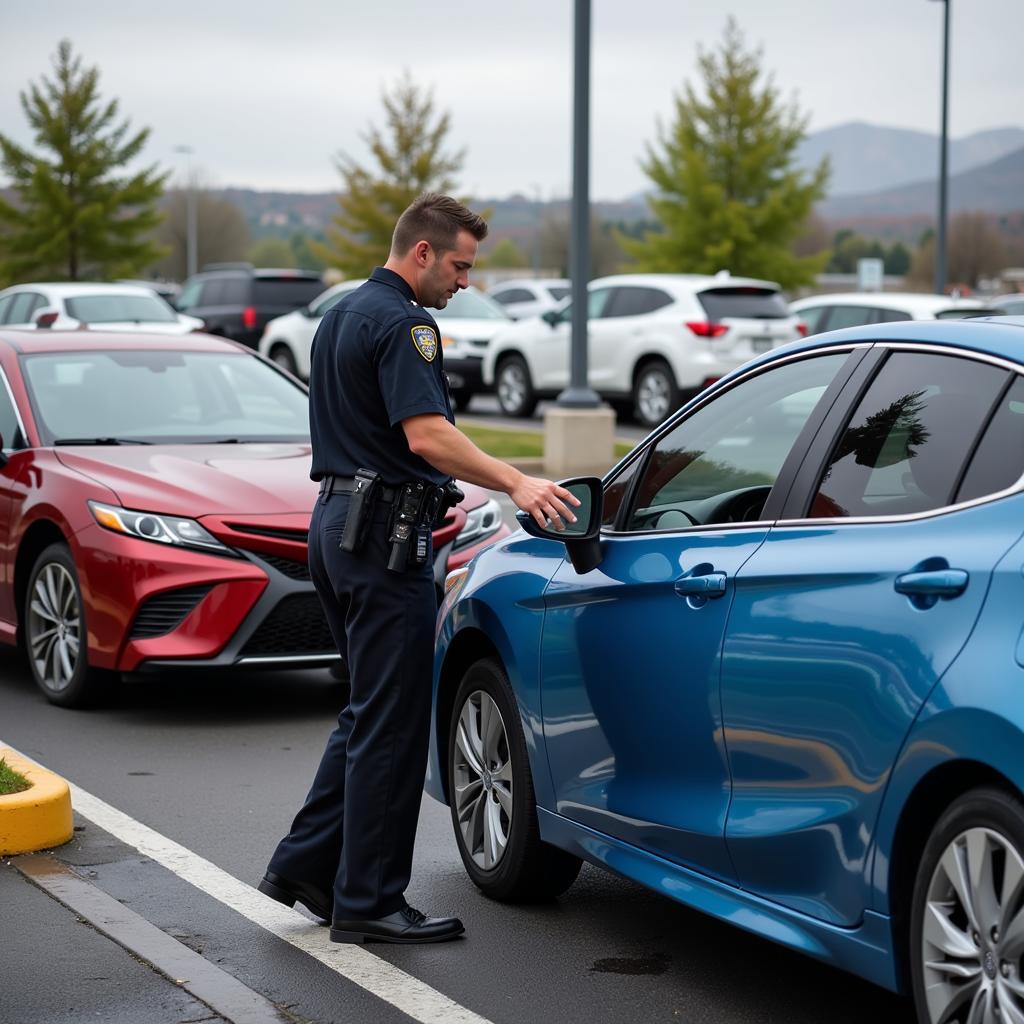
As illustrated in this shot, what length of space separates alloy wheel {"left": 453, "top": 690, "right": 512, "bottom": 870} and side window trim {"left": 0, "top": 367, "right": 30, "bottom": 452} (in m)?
3.71

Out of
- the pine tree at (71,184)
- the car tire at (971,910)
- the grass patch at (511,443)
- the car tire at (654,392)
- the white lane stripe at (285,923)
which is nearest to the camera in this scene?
the car tire at (971,910)

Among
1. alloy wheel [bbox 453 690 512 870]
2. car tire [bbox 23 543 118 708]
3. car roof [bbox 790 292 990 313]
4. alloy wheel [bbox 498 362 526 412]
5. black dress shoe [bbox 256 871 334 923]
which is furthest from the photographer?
alloy wheel [bbox 498 362 526 412]

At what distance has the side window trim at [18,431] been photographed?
832 centimetres

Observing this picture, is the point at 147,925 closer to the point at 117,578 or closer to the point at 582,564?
the point at 582,564

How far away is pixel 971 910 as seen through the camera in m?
3.33

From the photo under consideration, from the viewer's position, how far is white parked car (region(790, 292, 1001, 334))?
20406mm

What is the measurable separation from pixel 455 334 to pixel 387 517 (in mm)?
20027

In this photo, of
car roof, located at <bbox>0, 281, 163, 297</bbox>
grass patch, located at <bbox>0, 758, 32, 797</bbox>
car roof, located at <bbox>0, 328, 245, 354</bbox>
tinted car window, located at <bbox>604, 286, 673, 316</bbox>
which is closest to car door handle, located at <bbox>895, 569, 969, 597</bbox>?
grass patch, located at <bbox>0, 758, 32, 797</bbox>

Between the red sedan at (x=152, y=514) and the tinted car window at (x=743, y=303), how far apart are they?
12867 mm

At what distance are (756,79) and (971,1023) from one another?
39986 millimetres

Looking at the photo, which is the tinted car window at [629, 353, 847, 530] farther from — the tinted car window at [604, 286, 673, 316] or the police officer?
the tinted car window at [604, 286, 673, 316]

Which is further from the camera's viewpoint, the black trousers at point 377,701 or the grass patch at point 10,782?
the grass patch at point 10,782

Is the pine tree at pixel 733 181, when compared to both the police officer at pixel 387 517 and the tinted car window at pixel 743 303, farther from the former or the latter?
the police officer at pixel 387 517

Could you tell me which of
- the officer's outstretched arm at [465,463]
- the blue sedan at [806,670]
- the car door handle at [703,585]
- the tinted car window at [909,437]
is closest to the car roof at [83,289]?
the blue sedan at [806,670]
